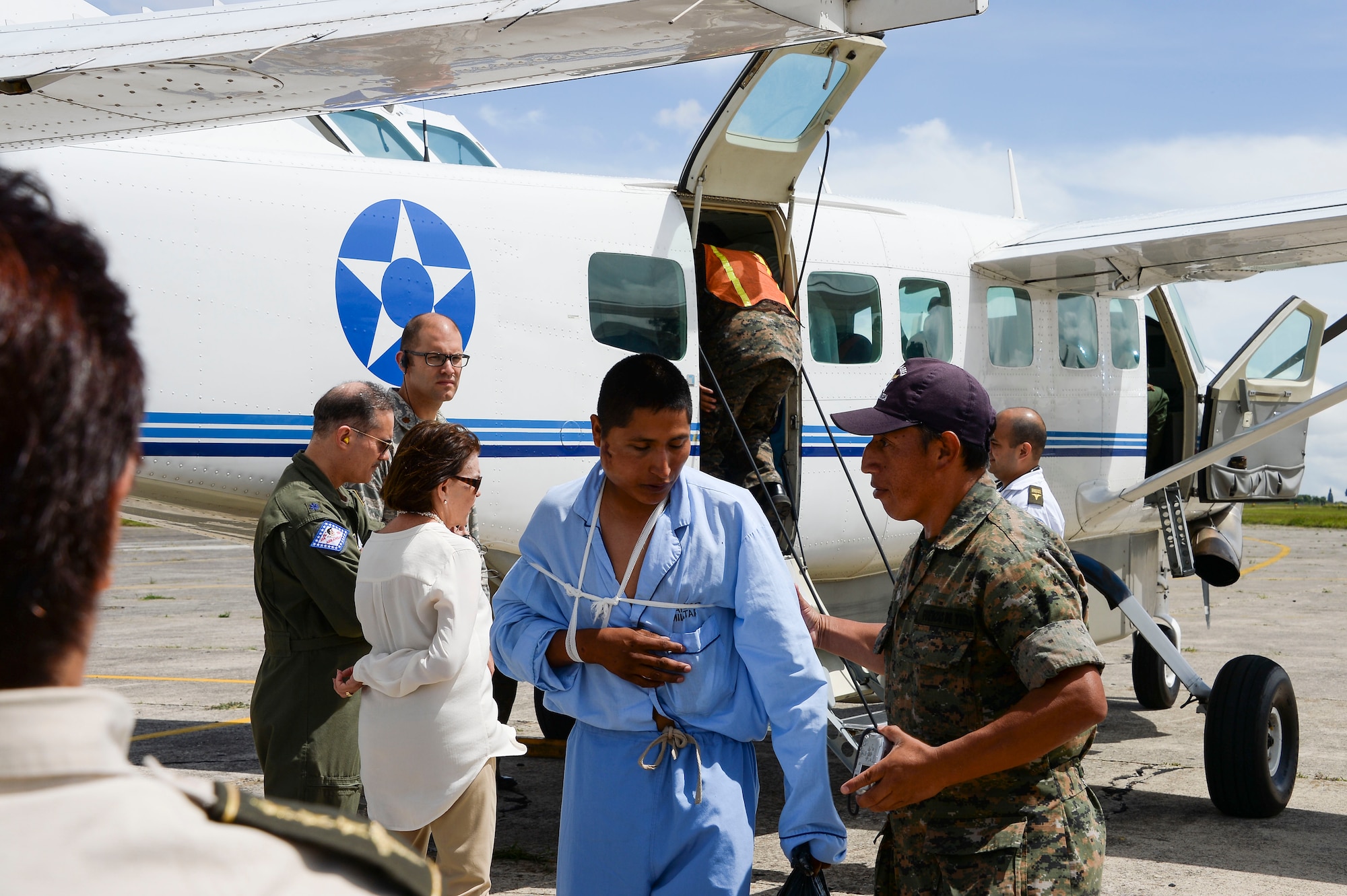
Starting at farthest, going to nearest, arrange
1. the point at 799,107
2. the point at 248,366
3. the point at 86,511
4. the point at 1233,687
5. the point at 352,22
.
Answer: the point at 1233,687 → the point at 799,107 → the point at 248,366 → the point at 352,22 → the point at 86,511

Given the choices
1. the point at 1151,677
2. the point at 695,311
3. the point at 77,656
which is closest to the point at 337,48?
the point at 77,656

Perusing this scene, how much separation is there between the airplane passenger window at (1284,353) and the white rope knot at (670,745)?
7.42m

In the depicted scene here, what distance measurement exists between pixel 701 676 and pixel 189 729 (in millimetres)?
7190

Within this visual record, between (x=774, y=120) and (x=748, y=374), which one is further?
(x=748, y=374)

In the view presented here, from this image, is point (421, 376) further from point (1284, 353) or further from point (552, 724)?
point (1284, 353)

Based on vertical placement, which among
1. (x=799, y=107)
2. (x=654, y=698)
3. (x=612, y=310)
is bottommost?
(x=654, y=698)

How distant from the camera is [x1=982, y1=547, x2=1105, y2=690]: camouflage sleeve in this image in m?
2.21

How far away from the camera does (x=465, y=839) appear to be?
3.51 meters

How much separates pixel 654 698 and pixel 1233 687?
17.0ft

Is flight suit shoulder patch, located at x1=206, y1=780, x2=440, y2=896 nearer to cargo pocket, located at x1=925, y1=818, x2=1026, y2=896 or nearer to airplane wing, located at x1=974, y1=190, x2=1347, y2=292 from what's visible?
cargo pocket, located at x1=925, y1=818, x2=1026, y2=896

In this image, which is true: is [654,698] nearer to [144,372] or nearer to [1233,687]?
[144,372]

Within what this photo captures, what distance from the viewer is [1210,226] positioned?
23.8 ft

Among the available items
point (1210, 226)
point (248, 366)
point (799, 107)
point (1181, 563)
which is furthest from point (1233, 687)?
point (248, 366)

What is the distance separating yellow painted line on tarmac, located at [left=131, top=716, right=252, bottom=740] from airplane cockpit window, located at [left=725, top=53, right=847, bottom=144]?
5.48m
